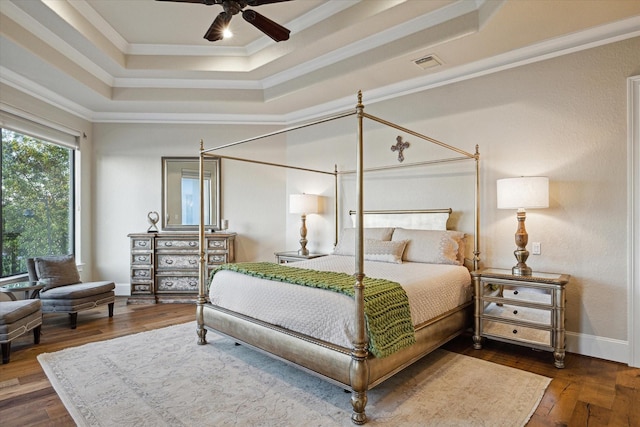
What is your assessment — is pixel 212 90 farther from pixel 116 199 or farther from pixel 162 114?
pixel 116 199

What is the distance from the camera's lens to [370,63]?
384cm

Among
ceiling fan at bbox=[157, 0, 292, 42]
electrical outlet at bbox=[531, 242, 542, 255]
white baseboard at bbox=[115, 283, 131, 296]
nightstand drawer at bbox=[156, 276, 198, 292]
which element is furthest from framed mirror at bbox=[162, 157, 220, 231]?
electrical outlet at bbox=[531, 242, 542, 255]

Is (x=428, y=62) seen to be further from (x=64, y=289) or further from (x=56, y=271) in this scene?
(x=56, y=271)

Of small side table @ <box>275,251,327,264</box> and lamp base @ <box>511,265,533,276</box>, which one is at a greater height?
lamp base @ <box>511,265,533,276</box>

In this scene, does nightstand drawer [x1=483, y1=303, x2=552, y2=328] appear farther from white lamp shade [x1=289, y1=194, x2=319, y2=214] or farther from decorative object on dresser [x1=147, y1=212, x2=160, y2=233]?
decorative object on dresser [x1=147, y1=212, x2=160, y2=233]

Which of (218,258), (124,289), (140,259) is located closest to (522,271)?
(218,258)

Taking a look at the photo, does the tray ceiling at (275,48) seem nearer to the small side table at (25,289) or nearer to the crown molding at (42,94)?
the crown molding at (42,94)

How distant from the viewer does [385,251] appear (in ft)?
12.3

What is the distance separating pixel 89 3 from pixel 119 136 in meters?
2.50

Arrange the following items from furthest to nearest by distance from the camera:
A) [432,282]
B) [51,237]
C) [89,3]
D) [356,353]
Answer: [51,237], [89,3], [432,282], [356,353]

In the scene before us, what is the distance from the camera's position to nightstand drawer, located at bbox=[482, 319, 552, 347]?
300cm

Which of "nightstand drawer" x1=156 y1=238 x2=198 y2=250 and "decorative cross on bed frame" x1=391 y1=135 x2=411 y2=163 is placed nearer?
"decorative cross on bed frame" x1=391 y1=135 x2=411 y2=163

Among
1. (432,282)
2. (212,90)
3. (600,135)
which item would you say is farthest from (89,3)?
(600,135)

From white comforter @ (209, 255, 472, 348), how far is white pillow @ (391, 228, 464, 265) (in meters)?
0.13
